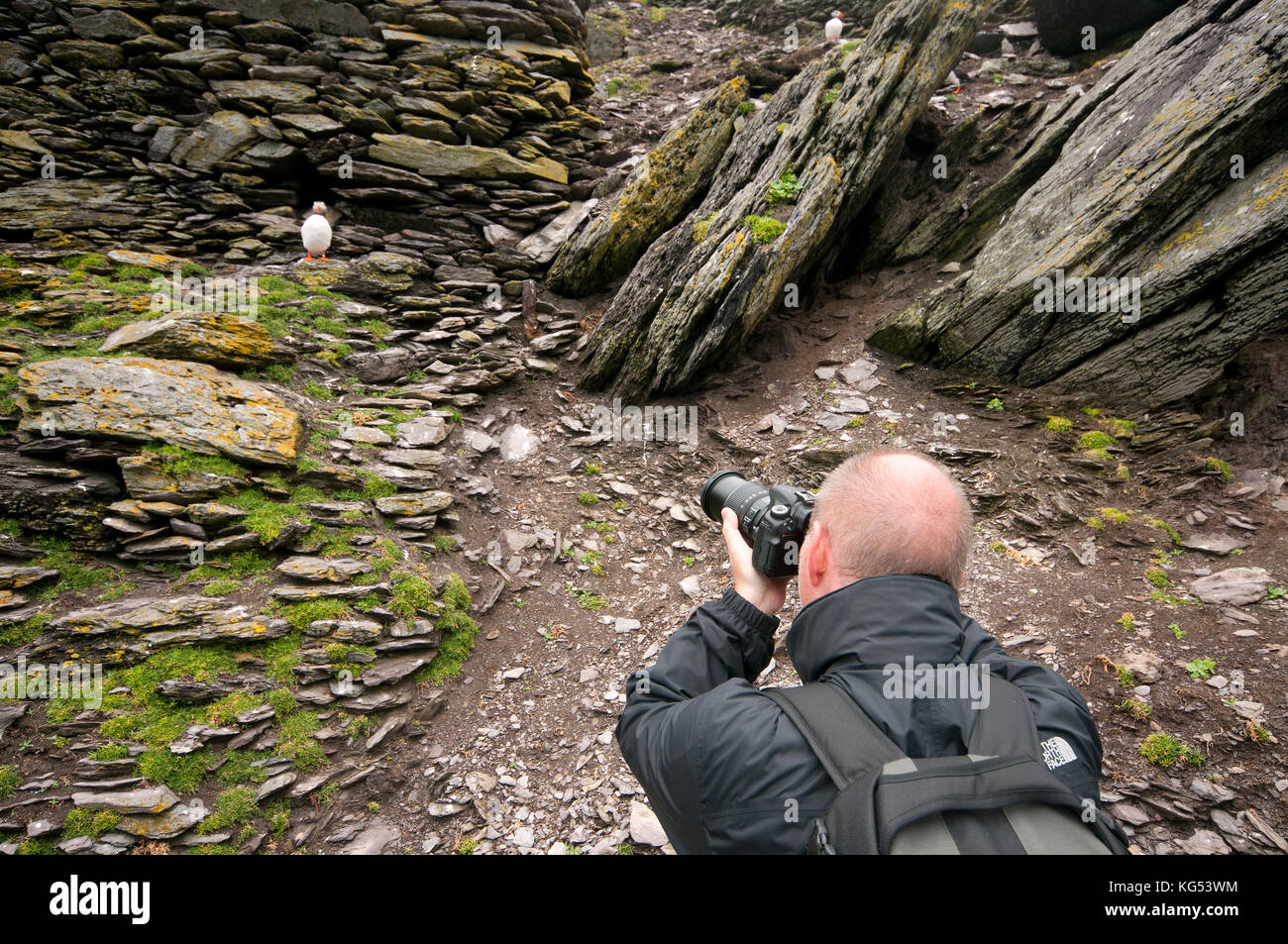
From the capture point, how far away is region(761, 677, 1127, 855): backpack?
55.6 inches

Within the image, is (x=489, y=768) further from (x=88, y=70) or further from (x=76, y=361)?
(x=88, y=70)

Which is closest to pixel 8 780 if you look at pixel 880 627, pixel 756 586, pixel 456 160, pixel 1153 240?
pixel 756 586

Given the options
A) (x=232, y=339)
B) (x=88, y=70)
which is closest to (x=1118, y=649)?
(x=232, y=339)

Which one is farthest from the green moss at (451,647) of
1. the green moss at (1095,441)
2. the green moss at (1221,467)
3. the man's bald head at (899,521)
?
the green moss at (1221,467)

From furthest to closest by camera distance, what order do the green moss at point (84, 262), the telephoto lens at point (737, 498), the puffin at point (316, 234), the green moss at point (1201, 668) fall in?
the puffin at point (316, 234) < the green moss at point (84, 262) < the green moss at point (1201, 668) < the telephoto lens at point (737, 498)

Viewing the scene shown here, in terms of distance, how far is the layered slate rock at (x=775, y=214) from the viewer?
977 cm

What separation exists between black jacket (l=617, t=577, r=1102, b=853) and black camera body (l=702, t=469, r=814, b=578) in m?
0.38

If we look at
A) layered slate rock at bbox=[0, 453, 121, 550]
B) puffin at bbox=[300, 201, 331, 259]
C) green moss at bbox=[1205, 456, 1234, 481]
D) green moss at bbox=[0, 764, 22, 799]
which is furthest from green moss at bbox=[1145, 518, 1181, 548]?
puffin at bbox=[300, 201, 331, 259]

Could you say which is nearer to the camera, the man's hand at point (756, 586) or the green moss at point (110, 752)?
the man's hand at point (756, 586)

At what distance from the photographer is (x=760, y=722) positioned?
183cm

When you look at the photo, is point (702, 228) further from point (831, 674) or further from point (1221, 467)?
point (831, 674)

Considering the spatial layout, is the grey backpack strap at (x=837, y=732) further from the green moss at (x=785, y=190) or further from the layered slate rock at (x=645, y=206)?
the layered slate rock at (x=645, y=206)

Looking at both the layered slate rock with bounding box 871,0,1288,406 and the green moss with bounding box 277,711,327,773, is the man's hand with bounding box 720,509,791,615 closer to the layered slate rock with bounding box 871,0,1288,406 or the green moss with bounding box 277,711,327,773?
the green moss with bounding box 277,711,327,773

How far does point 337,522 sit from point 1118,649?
8828mm
